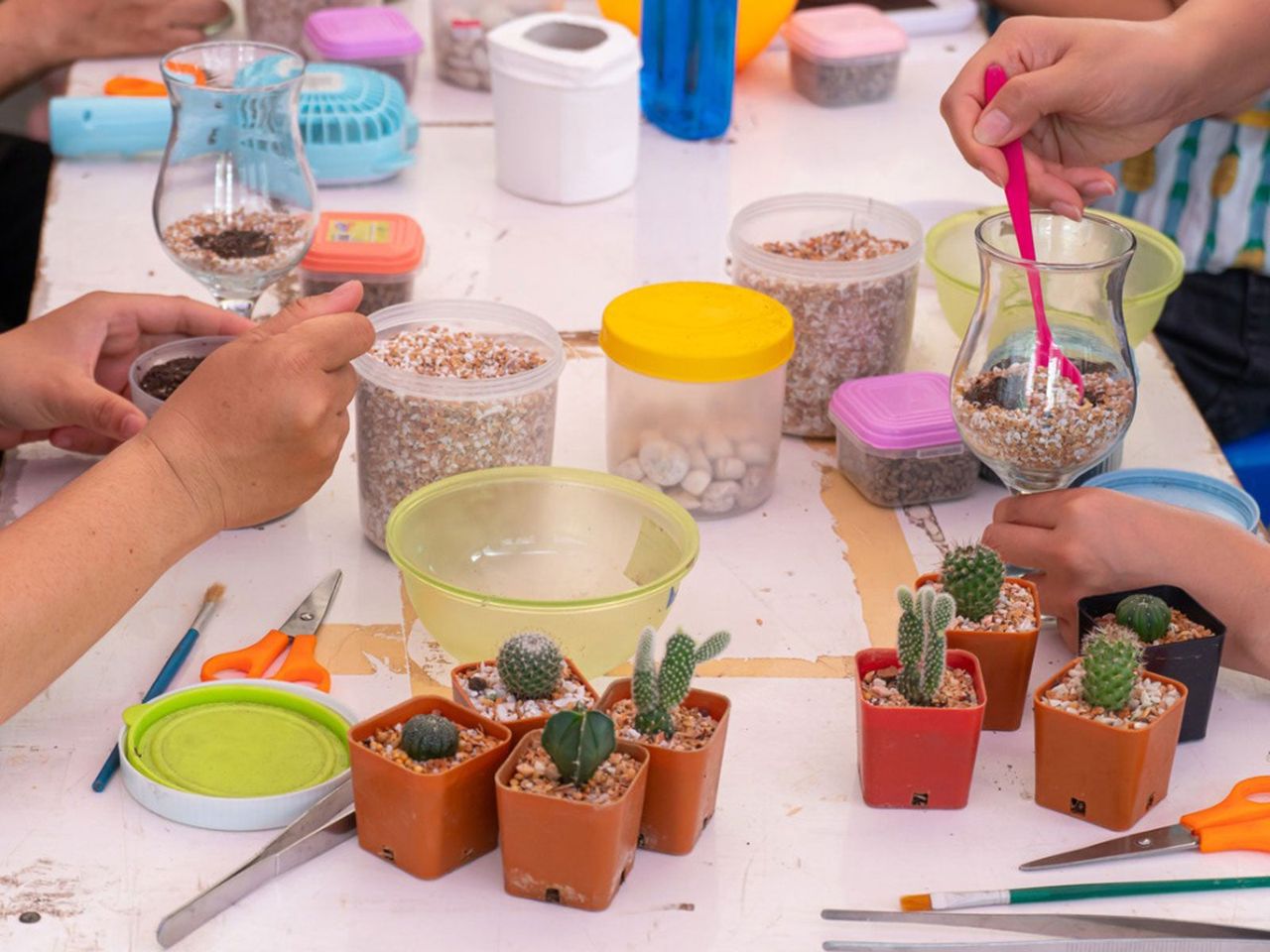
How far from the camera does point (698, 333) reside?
1.23 m

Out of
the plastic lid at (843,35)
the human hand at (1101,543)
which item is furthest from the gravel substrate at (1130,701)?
the plastic lid at (843,35)

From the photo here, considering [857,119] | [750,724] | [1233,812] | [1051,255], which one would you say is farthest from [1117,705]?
[857,119]

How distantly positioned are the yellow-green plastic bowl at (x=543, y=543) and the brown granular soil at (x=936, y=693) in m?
0.16

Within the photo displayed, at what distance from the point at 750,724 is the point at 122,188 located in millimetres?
1156

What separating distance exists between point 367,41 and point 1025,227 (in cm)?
111

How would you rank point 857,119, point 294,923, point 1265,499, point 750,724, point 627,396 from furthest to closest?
point 857,119
point 1265,499
point 627,396
point 750,724
point 294,923

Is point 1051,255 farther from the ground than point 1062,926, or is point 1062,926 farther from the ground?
point 1051,255

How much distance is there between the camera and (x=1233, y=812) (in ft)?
3.03

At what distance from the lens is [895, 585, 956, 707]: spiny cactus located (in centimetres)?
89

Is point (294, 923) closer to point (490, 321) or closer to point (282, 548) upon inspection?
point (282, 548)

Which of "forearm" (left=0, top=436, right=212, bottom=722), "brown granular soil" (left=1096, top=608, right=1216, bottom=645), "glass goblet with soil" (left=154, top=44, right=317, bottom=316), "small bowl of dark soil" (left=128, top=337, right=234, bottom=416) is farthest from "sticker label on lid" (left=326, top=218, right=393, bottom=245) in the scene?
"brown granular soil" (left=1096, top=608, right=1216, bottom=645)

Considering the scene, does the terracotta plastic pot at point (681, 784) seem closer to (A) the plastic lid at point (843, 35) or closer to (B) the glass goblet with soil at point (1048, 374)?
(B) the glass goblet with soil at point (1048, 374)

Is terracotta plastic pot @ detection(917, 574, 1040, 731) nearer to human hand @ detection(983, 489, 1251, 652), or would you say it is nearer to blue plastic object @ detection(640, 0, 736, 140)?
human hand @ detection(983, 489, 1251, 652)

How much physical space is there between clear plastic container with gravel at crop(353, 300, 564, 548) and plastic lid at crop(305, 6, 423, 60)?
90cm
